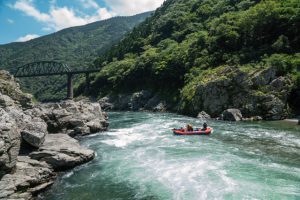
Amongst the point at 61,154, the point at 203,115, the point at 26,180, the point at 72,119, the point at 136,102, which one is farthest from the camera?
the point at 136,102

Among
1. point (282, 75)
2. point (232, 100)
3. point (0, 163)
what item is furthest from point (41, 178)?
point (282, 75)

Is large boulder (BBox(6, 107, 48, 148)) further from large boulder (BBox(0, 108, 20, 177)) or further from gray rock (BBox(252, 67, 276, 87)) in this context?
gray rock (BBox(252, 67, 276, 87))

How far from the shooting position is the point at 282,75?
53719mm

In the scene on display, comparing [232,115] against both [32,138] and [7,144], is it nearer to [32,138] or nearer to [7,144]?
[32,138]

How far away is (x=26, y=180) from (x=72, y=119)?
22998 mm

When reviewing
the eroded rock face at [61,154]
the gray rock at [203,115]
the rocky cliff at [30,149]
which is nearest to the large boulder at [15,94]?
the rocky cliff at [30,149]

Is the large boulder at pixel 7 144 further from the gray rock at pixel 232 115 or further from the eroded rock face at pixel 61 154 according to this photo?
A: the gray rock at pixel 232 115

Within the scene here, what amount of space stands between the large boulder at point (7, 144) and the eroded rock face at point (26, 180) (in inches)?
26.9

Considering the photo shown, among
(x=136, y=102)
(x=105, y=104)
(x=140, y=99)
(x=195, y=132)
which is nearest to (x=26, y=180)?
(x=195, y=132)

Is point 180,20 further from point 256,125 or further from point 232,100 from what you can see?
point 256,125

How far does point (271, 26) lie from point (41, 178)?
58.1 metres

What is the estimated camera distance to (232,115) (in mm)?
51906

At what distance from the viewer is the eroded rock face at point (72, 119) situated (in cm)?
4227

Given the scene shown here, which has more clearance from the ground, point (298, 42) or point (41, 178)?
point (298, 42)
